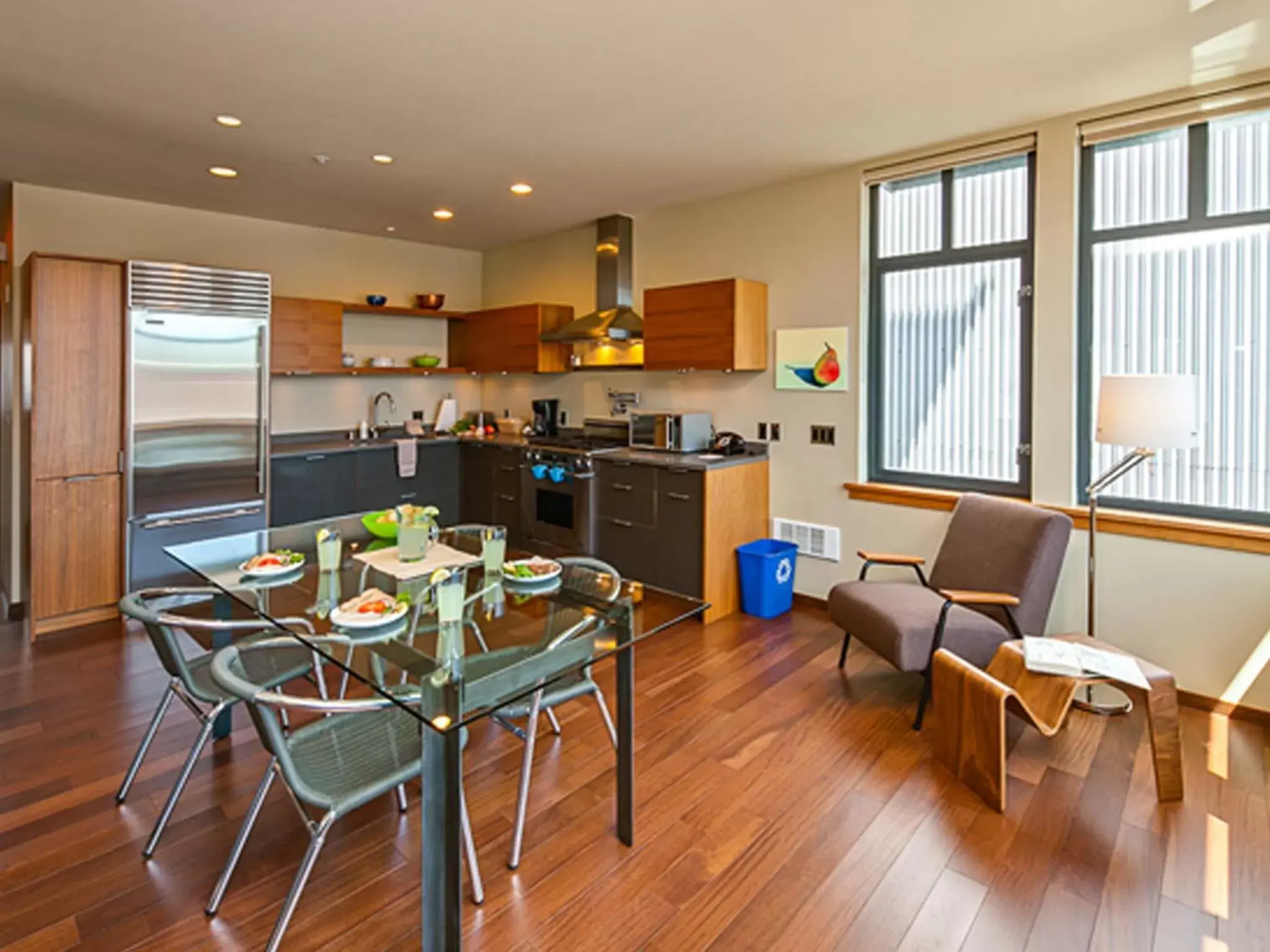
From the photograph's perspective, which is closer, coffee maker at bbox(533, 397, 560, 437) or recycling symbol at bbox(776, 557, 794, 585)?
recycling symbol at bbox(776, 557, 794, 585)

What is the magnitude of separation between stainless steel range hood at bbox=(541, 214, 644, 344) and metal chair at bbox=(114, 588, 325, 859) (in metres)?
3.41

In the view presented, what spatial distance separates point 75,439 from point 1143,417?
5.56 metres

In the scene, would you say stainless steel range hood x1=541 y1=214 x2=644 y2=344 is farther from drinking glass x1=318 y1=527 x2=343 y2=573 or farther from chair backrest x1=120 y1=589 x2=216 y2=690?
chair backrest x1=120 y1=589 x2=216 y2=690

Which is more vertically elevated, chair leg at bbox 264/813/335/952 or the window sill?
the window sill

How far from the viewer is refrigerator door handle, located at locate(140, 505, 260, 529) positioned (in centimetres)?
443

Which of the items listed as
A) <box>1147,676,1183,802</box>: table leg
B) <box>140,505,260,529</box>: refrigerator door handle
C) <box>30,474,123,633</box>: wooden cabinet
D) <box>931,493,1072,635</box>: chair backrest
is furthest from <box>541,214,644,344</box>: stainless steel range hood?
<box>1147,676,1183,802</box>: table leg

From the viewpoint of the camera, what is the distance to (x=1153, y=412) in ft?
9.50

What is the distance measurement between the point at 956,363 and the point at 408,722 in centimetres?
349

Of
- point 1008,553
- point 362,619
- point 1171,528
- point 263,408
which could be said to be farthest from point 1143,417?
point 263,408

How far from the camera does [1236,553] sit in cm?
312

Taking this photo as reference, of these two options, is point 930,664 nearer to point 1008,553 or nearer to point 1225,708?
point 1008,553

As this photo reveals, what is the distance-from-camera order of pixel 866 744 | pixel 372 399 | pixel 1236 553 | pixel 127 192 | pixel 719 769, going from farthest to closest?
1. pixel 372 399
2. pixel 127 192
3. pixel 1236 553
4. pixel 866 744
5. pixel 719 769

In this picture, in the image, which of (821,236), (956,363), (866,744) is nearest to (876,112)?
(821,236)

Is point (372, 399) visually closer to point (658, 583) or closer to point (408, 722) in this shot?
point (658, 583)
